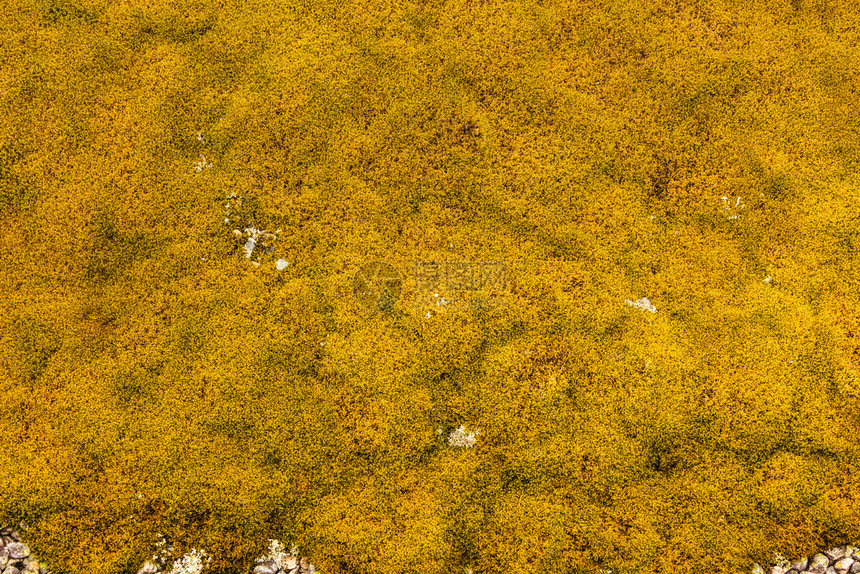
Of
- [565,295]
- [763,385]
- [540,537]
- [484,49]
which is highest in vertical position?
[484,49]

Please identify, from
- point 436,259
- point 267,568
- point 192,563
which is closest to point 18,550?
point 192,563

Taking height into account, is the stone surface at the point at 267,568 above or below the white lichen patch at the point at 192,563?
above

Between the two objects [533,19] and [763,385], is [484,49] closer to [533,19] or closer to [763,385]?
[533,19]

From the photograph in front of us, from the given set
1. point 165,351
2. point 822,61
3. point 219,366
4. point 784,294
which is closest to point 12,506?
point 165,351

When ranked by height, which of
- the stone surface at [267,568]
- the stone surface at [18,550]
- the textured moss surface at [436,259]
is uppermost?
the textured moss surface at [436,259]

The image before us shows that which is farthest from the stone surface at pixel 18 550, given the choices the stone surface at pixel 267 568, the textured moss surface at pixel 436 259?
the stone surface at pixel 267 568

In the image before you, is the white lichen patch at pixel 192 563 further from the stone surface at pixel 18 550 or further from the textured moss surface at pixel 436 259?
the stone surface at pixel 18 550

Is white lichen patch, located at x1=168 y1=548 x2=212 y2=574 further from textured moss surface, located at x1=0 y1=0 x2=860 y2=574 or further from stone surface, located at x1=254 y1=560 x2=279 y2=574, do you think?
stone surface, located at x1=254 y1=560 x2=279 y2=574

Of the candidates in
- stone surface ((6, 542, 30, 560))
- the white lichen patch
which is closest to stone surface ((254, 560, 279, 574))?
the white lichen patch
